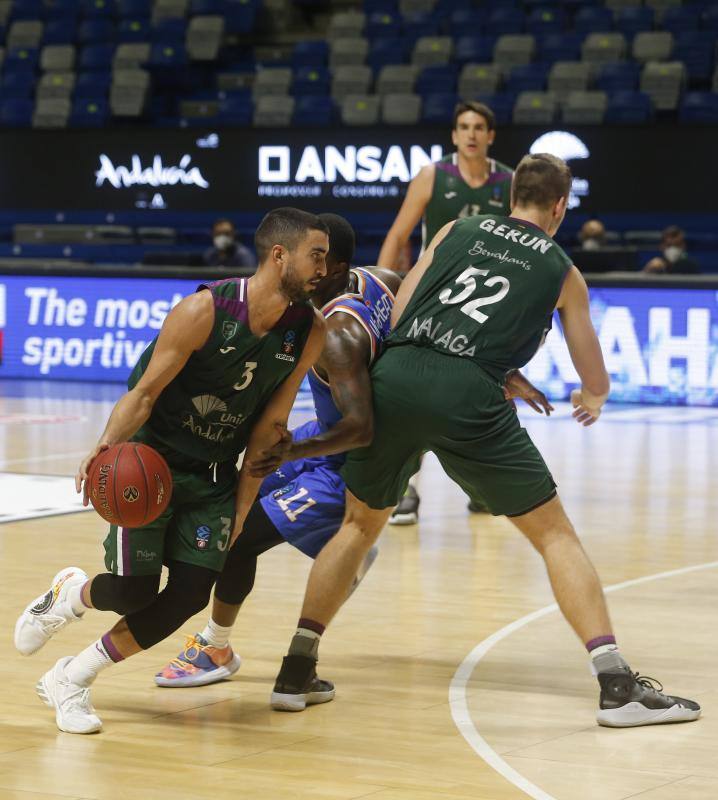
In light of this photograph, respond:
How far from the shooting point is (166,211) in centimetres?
1833

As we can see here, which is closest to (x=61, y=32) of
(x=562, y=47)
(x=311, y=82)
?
(x=311, y=82)

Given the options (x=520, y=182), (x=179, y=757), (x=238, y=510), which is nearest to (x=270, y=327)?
(x=238, y=510)

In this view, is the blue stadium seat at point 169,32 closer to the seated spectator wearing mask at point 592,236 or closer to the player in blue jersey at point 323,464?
the seated spectator wearing mask at point 592,236

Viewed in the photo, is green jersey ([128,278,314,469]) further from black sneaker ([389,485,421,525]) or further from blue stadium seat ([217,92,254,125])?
blue stadium seat ([217,92,254,125])

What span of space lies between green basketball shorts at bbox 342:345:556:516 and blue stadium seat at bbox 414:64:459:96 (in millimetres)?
13657

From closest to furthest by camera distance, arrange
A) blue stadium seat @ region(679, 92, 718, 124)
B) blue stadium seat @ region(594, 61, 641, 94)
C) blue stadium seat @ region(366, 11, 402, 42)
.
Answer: blue stadium seat @ region(679, 92, 718, 124) < blue stadium seat @ region(594, 61, 641, 94) < blue stadium seat @ region(366, 11, 402, 42)

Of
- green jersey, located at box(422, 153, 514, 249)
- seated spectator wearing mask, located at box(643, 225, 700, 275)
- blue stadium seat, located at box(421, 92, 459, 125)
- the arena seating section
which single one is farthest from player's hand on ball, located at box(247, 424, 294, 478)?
blue stadium seat, located at box(421, 92, 459, 125)

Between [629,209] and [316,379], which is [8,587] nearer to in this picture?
[316,379]

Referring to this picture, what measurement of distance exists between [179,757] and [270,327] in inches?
46.7

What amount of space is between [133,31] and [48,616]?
1684 centimetres

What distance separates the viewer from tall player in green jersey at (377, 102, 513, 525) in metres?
7.84

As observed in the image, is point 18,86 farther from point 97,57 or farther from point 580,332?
point 580,332

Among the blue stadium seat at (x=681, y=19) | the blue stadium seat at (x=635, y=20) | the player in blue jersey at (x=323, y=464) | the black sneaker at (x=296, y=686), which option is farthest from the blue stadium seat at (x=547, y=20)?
the black sneaker at (x=296, y=686)

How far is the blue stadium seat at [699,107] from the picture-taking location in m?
16.3
